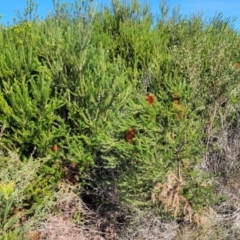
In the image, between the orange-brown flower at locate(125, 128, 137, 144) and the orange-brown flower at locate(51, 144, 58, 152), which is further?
the orange-brown flower at locate(51, 144, 58, 152)

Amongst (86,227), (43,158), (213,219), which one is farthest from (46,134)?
(213,219)

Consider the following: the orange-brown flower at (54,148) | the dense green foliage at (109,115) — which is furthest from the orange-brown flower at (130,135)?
the orange-brown flower at (54,148)

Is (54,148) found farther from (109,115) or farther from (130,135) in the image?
(130,135)

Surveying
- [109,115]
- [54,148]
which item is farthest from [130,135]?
[54,148]

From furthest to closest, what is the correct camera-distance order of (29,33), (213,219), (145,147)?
(29,33) → (213,219) → (145,147)

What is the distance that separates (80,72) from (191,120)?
56.1 inches

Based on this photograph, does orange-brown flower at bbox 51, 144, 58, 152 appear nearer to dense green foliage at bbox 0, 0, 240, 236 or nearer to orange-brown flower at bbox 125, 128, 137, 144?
dense green foliage at bbox 0, 0, 240, 236

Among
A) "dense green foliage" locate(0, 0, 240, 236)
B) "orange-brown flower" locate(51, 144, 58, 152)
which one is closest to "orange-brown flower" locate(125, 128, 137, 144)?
"dense green foliage" locate(0, 0, 240, 236)

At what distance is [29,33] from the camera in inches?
252

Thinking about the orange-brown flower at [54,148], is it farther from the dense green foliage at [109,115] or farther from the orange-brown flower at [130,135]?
the orange-brown flower at [130,135]

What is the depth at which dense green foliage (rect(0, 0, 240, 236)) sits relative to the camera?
4574mm

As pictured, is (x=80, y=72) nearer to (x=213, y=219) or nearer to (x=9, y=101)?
(x=9, y=101)

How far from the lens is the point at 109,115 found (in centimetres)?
533

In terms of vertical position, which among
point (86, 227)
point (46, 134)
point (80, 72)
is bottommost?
point (86, 227)
